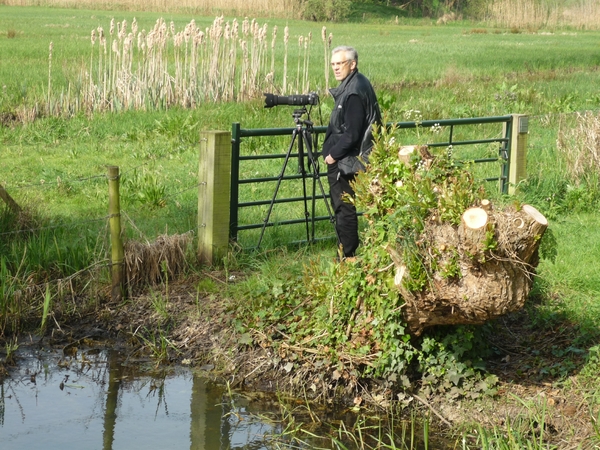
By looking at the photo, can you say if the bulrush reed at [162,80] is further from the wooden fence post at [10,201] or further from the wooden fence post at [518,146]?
the wooden fence post at [10,201]

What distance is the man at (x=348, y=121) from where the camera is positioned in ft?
24.1

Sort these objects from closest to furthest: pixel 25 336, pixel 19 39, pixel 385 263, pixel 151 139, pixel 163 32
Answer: pixel 385 263 → pixel 25 336 → pixel 151 139 → pixel 163 32 → pixel 19 39

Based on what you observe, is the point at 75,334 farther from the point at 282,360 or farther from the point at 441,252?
the point at 441,252

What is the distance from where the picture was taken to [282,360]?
6.52 m

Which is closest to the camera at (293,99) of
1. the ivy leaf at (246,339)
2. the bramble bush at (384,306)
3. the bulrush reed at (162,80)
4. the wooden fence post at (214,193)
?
the wooden fence post at (214,193)

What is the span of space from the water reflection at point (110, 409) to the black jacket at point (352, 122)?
84.1 inches

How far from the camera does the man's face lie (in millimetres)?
7371

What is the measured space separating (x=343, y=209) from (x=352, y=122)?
78cm

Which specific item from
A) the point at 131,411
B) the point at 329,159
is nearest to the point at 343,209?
the point at 329,159

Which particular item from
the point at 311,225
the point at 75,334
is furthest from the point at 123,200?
the point at 75,334

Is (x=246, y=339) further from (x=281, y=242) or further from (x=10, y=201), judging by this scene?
(x=10, y=201)

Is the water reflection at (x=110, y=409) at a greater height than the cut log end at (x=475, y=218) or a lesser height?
lesser

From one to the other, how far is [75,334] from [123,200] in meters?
2.95

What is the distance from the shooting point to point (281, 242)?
28.0ft
